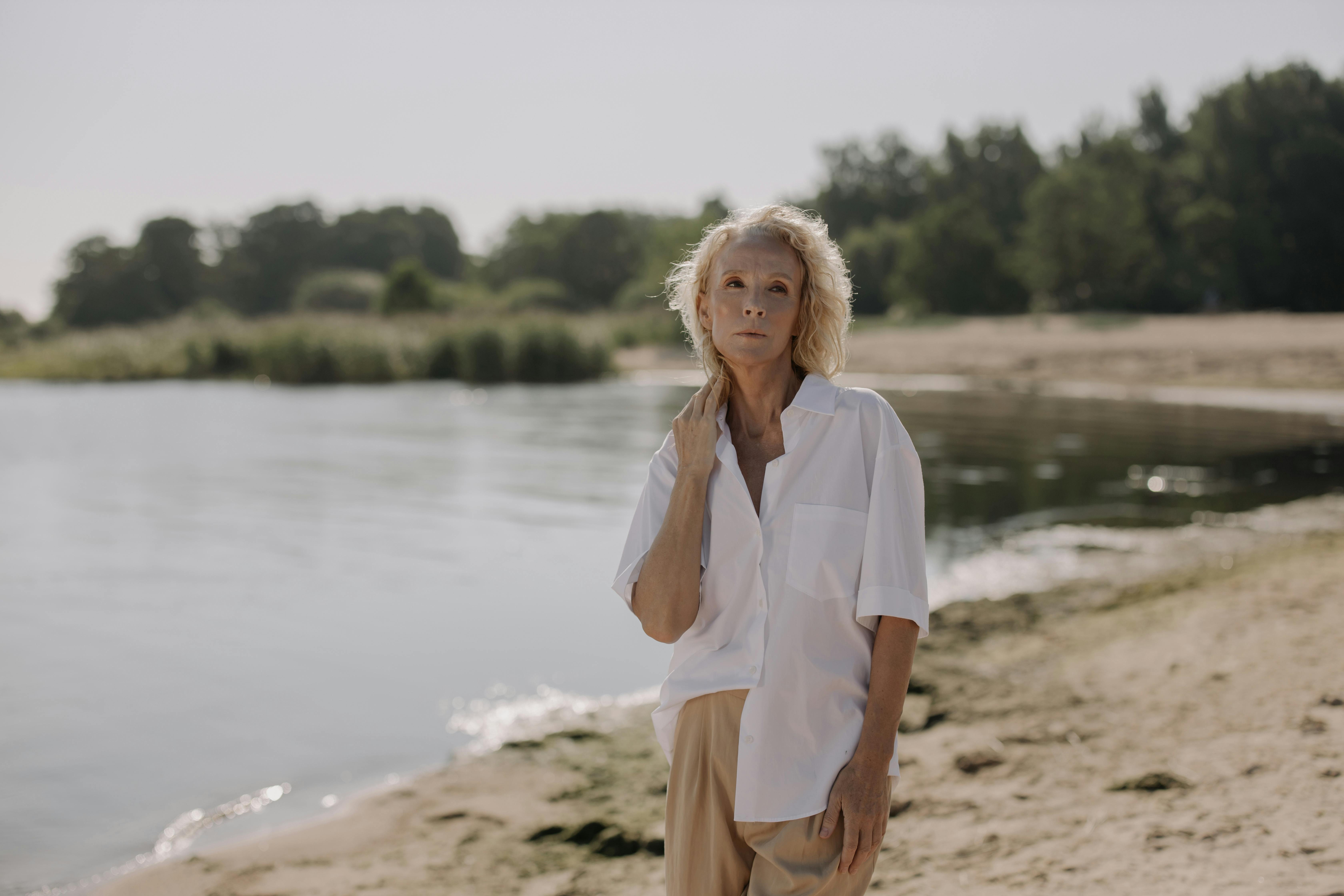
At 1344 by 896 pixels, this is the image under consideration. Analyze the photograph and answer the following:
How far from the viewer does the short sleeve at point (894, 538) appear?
1.77 m

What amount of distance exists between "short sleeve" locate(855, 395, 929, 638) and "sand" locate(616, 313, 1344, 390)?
82.5 ft

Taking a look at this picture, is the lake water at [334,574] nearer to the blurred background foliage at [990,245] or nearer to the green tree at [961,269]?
the blurred background foliage at [990,245]

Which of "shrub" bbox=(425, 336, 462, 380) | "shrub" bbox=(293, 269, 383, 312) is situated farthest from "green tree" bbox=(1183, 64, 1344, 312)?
"shrub" bbox=(293, 269, 383, 312)

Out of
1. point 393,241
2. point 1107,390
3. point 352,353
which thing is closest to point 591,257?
point 393,241

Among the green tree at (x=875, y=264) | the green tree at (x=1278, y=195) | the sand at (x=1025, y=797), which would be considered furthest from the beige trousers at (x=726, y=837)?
the green tree at (x=875, y=264)

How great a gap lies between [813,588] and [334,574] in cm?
693

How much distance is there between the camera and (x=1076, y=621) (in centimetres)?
610

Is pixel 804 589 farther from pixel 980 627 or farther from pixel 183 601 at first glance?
pixel 183 601

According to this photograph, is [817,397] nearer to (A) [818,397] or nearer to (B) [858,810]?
(A) [818,397]

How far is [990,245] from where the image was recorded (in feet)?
179

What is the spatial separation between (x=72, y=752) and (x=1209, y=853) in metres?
4.67

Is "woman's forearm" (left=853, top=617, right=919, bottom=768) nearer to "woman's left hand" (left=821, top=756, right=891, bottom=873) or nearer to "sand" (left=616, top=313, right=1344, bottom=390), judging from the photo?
"woman's left hand" (left=821, top=756, right=891, bottom=873)

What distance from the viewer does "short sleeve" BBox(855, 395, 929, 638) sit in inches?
69.8

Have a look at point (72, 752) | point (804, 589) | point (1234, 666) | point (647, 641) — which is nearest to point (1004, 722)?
point (1234, 666)
